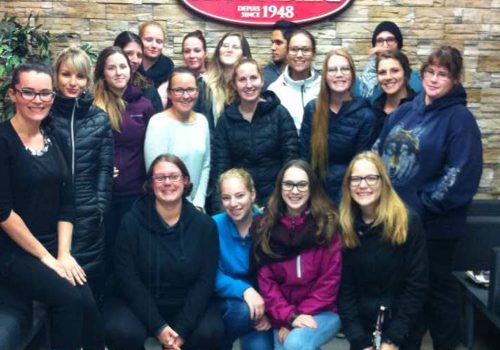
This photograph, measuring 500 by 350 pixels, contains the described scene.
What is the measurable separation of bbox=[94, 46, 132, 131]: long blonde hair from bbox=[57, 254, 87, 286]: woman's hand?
0.94 metres

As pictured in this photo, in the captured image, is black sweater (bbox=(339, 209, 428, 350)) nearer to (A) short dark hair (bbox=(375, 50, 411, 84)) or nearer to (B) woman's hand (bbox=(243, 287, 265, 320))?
(B) woman's hand (bbox=(243, 287, 265, 320))

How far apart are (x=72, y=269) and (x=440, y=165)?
76.7 inches

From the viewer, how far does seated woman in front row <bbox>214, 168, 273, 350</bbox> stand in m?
3.79

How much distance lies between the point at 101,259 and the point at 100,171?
0.48 m

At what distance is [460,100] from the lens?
12.5ft

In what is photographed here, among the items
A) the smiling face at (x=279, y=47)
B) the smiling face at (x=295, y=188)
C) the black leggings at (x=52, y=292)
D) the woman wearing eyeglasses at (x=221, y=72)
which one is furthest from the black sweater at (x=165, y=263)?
the smiling face at (x=279, y=47)

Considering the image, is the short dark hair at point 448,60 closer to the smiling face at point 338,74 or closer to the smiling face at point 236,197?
the smiling face at point 338,74

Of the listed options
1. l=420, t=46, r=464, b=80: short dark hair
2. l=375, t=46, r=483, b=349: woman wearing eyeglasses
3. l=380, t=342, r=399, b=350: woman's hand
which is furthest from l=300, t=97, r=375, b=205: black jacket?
l=380, t=342, r=399, b=350: woman's hand

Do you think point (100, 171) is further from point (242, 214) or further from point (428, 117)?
point (428, 117)

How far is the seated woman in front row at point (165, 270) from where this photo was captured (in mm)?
3680

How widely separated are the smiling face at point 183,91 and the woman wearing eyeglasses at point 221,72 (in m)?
0.31

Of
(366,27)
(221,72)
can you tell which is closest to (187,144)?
(221,72)

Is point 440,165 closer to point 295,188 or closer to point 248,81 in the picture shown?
point 295,188

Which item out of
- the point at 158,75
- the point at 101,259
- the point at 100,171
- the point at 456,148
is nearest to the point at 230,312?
the point at 101,259
